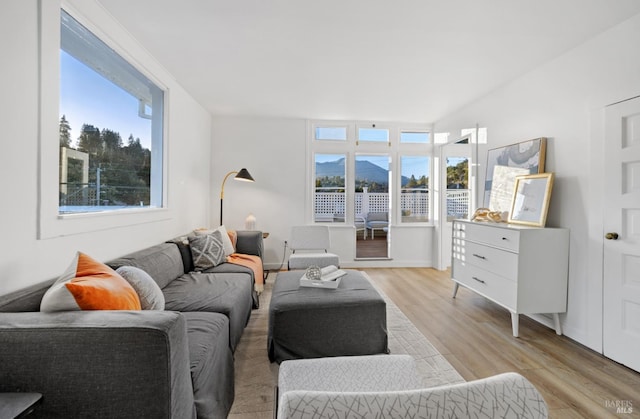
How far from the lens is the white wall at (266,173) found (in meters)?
4.73

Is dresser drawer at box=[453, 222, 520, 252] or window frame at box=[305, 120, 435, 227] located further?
window frame at box=[305, 120, 435, 227]

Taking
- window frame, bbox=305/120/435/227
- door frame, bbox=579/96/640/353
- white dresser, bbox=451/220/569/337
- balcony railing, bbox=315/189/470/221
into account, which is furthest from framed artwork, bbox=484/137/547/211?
window frame, bbox=305/120/435/227

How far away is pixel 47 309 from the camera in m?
1.13

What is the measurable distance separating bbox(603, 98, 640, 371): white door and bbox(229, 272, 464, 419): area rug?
1265mm

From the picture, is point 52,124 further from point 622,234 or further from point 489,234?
point 622,234

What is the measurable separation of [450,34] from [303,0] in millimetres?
1228

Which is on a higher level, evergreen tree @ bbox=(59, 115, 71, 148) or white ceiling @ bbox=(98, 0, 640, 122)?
white ceiling @ bbox=(98, 0, 640, 122)

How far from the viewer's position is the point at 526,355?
7.21ft

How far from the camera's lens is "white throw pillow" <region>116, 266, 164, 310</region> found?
1578 mm

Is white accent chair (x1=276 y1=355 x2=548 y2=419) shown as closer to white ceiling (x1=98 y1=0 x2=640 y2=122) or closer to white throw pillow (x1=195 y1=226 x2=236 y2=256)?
white ceiling (x1=98 y1=0 x2=640 y2=122)

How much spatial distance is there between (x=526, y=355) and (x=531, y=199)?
1.40 meters

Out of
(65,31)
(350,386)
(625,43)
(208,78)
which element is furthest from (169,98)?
(625,43)

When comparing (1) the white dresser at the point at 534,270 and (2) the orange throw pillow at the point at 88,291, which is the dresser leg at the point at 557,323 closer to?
(1) the white dresser at the point at 534,270

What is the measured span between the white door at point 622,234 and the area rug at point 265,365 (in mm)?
1265
